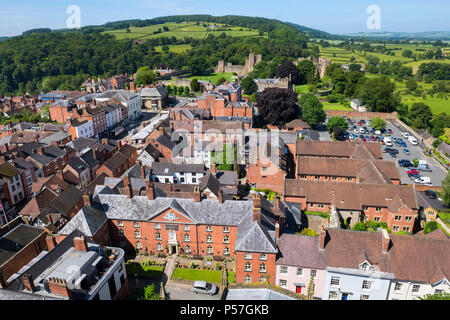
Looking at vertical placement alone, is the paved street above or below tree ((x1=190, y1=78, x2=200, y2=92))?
below

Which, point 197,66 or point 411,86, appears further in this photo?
point 197,66

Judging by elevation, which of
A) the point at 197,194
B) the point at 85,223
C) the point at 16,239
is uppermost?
the point at 197,194

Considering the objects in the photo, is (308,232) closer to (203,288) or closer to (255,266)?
(255,266)

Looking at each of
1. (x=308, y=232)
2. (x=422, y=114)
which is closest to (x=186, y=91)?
(x=422, y=114)

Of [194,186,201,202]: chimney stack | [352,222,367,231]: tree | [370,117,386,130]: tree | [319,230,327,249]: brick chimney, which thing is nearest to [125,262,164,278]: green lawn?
[194,186,201,202]: chimney stack

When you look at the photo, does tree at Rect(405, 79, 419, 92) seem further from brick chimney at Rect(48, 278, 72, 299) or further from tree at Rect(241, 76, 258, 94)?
brick chimney at Rect(48, 278, 72, 299)

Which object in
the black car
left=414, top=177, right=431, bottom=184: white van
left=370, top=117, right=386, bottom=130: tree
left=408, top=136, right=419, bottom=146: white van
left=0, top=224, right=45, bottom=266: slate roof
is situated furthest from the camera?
left=370, top=117, right=386, bottom=130: tree
